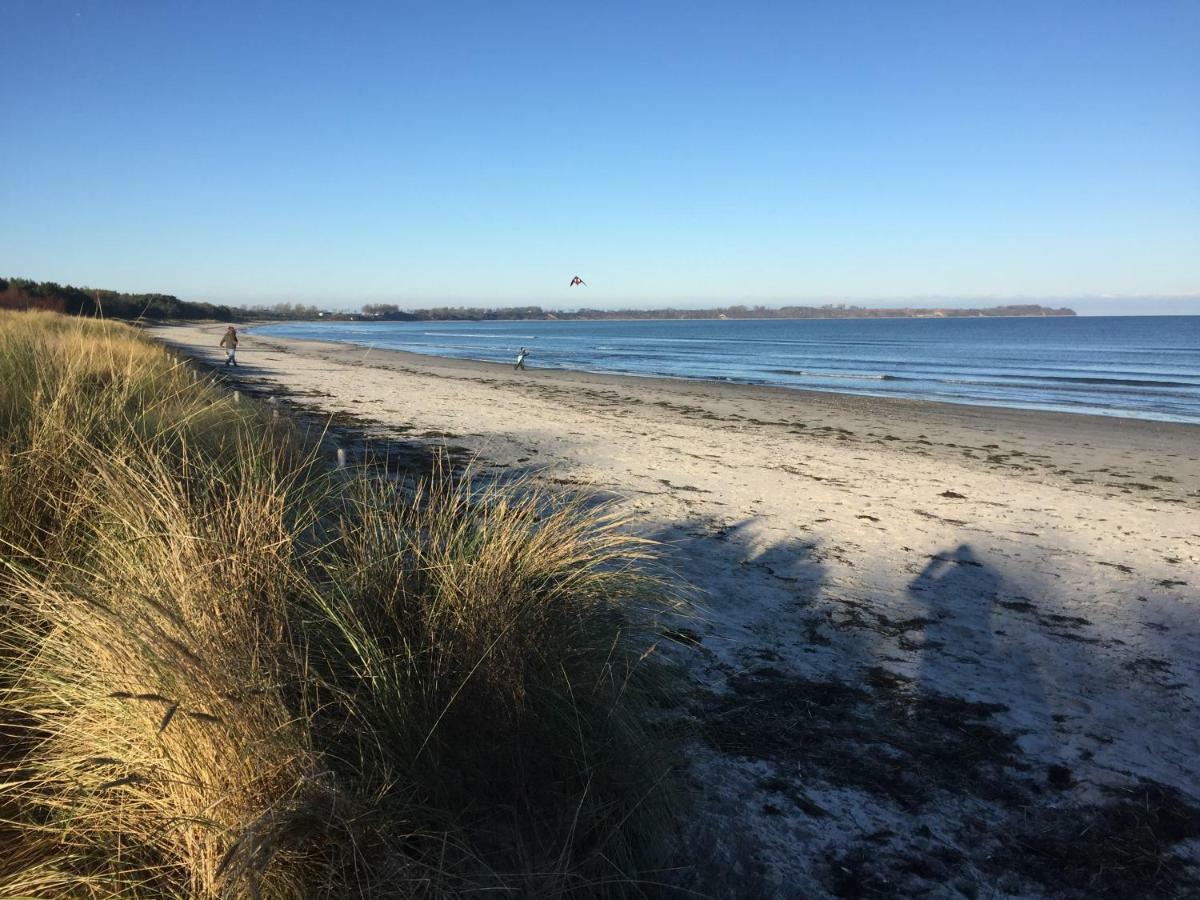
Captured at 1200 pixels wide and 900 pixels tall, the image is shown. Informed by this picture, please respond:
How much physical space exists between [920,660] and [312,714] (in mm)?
3283

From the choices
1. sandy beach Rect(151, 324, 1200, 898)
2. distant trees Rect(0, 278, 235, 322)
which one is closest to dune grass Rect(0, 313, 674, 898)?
sandy beach Rect(151, 324, 1200, 898)

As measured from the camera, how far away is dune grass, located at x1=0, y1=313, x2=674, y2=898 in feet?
6.20

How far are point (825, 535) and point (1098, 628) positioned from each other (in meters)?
2.23

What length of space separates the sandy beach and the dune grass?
1.60ft

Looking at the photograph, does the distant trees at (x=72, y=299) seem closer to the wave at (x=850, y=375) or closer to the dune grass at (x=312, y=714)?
the dune grass at (x=312, y=714)

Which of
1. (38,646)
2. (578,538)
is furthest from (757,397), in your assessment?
(38,646)

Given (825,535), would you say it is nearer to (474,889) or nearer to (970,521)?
(970,521)

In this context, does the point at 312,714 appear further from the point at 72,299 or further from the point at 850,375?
the point at 72,299

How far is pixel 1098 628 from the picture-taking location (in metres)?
4.74

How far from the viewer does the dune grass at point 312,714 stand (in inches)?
74.4

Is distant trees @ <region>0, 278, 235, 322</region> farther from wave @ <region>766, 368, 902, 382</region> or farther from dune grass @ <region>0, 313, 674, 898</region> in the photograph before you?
wave @ <region>766, 368, 902, 382</region>

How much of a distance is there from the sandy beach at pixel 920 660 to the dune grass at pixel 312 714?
49cm

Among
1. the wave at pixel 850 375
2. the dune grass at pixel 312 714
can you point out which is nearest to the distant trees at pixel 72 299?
the dune grass at pixel 312 714

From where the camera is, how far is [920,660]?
412 cm
